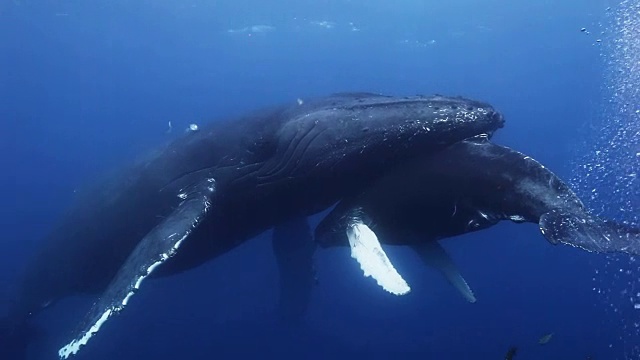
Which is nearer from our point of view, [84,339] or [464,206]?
[464,206]

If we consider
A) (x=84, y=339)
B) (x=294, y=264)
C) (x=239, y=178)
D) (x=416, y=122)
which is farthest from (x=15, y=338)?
(x=416, y=122)

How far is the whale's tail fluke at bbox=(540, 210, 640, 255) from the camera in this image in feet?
18.9

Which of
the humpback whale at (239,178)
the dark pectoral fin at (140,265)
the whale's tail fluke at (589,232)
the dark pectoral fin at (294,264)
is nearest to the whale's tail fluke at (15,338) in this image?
the humpback whale at (239,178)

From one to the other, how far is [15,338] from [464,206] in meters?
12.8

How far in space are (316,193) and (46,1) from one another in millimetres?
37155

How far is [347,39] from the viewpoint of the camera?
53094 millimetres

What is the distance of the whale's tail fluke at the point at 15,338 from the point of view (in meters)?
14.2

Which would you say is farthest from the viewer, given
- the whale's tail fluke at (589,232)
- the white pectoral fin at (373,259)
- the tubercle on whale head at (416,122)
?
the tubercle on whale head at (416,122)

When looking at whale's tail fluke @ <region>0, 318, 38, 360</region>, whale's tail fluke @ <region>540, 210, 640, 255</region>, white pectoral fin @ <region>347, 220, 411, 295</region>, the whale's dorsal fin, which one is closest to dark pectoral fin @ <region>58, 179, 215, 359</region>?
white pectoral fin @ <region>347, 220, 411, 295</region>

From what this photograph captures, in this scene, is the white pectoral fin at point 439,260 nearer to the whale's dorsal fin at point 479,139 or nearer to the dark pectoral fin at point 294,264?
the whale's dorsal fin at point 479,139

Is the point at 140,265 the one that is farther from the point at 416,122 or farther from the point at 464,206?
the point at 464,206

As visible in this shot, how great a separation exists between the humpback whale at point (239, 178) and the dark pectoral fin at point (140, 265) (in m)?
0.02

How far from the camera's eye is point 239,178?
28.7ft

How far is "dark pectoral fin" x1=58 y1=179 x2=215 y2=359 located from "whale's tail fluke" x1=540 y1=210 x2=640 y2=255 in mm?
4788
